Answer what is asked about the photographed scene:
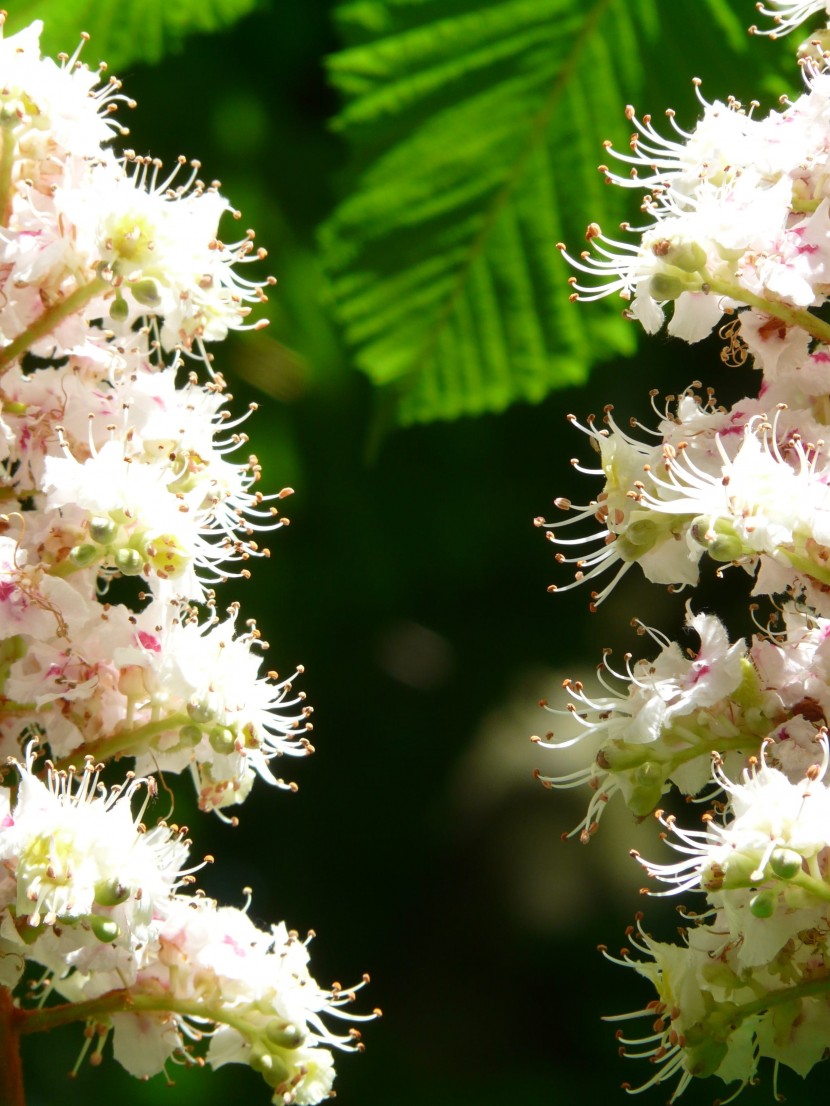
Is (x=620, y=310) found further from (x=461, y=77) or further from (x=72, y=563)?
(x=72, y=563)

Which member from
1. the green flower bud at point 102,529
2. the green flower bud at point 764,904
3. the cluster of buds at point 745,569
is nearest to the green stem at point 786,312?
the cluster of buds at point 745,569

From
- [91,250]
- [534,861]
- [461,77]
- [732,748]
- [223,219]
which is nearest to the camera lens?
[732,748]

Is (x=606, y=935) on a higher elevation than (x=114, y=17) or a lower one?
lower

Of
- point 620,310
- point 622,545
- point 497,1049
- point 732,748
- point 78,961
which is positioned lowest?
point 497,1049

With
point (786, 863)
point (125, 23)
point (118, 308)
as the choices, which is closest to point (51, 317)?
point (118, 308)

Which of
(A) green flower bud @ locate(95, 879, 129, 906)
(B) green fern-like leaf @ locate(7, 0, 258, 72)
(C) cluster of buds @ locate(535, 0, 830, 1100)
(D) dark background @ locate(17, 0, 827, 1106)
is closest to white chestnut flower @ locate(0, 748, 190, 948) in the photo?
(A) green flower bud @ locate(95, 879, 129, 906)

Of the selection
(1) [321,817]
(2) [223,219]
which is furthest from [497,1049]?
(2) [223,219]
